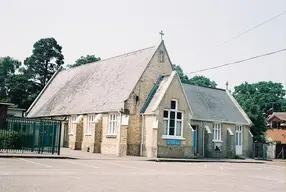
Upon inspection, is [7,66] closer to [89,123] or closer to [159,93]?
[89,123]

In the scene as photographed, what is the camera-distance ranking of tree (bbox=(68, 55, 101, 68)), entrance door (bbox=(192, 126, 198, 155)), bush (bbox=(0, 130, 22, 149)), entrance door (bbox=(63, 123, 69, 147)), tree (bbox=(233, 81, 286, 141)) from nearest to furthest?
bush (bbox=(0, 130, 22, 149))
entrance door (bbox=(192, 126, 198, 155))
entrance door (bbox=(63, 123, 69, 147))
tree (bbox=(68, 55, 101, 68))
tree (bbox=(233, 81, 286, 141))

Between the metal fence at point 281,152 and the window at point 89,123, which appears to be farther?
the metal fence at point 281,152

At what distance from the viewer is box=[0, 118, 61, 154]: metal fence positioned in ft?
82.8

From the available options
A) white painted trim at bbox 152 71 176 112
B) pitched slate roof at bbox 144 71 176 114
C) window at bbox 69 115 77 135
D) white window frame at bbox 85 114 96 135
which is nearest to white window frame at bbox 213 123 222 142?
pitched slate roof at bbox 144 71 176 114

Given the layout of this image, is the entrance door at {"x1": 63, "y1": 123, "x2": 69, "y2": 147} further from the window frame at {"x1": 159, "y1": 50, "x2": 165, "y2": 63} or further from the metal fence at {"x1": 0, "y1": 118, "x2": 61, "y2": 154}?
the window frame at {"x1": 159, "y1": 50, "x2": 165, "y2": 63}

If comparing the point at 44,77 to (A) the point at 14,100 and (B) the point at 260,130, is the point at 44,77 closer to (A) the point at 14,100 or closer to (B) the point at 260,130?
(A) the point at 14,100

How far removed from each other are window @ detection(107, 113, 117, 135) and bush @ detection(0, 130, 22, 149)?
8492 mm

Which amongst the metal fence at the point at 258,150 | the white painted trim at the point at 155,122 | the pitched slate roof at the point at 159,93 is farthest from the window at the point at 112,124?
the metal fence at the point at 258,150

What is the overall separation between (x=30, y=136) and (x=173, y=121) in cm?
1237

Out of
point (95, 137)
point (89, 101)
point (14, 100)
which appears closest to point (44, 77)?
point (14, 100)

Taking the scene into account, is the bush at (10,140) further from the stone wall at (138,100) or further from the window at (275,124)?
the window at (275,124)

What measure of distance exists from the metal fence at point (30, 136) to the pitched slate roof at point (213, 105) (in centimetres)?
1480

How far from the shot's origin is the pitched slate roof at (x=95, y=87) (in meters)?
33.0

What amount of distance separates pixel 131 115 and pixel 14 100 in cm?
3606
